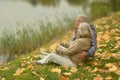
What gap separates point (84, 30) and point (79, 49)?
17.7 inches

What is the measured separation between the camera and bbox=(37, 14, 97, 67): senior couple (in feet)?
27.2

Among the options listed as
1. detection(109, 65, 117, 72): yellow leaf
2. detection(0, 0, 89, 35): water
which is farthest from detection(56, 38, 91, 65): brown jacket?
detection(0, 0, 89, 35): water

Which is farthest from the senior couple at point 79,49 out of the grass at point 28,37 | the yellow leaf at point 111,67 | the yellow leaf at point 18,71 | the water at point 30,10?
the water at point 30,10

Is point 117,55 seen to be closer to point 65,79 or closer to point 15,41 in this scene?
point 65,79

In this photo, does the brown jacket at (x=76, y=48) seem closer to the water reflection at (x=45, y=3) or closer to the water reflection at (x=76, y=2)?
the water reflection at (x=76, y=2)

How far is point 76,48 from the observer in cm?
830

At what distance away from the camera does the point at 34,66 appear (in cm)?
853

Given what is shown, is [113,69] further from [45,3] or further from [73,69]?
[45,3]

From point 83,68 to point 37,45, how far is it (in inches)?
245

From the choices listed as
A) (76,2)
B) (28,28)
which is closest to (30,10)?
(76,2)

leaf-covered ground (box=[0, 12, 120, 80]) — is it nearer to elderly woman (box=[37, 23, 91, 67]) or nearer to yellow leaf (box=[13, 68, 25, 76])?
yellow leaf (box=[13, 68, 25, 76])

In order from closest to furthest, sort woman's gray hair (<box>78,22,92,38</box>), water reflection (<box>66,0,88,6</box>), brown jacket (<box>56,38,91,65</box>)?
woman's gray hair (<box>78,22,92,38</box>)
brown jacket (<box>56,38,91,65</box>)
water reflection (<box>66,0,88,6</box>)

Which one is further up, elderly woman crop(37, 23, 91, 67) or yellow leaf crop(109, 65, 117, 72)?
elderly woman crop(37, 23, 91, 67)

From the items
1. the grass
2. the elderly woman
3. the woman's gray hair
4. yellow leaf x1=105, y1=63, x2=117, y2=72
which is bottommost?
the grass
